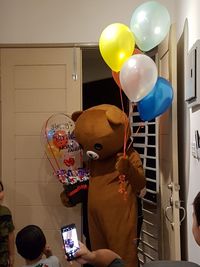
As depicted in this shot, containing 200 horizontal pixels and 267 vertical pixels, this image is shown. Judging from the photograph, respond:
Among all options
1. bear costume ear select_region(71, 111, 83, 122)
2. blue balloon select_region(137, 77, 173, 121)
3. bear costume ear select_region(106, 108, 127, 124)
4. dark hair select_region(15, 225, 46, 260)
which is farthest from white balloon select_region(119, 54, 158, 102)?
dark hair select_region(15, 225, 46, 260)

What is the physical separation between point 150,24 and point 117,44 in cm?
23

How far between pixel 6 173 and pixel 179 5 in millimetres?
1943

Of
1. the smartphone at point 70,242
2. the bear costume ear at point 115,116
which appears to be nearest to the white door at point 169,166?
the bear costume ear at point 115,116

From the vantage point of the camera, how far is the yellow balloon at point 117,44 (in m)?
2.41

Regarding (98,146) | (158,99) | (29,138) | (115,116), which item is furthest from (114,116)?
(29,138)

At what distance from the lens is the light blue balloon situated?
241 cm

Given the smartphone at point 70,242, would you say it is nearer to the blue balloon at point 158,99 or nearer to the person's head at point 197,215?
the person's head at point 197,215

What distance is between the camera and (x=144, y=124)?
3.34 m

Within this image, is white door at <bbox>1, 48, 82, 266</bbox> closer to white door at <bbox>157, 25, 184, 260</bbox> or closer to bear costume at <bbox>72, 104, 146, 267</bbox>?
bear costume at <bbox>72, 104, 146, 267</bbox>

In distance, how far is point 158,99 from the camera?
246 cm

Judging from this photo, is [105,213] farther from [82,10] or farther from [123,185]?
[82,10]

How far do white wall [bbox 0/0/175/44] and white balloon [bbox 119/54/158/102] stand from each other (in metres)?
1.15

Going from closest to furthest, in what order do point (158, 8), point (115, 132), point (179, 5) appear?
point (158, 8) < point (115, 132) < point (179, 5)

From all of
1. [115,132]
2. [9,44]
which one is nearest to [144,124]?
[115,132]
